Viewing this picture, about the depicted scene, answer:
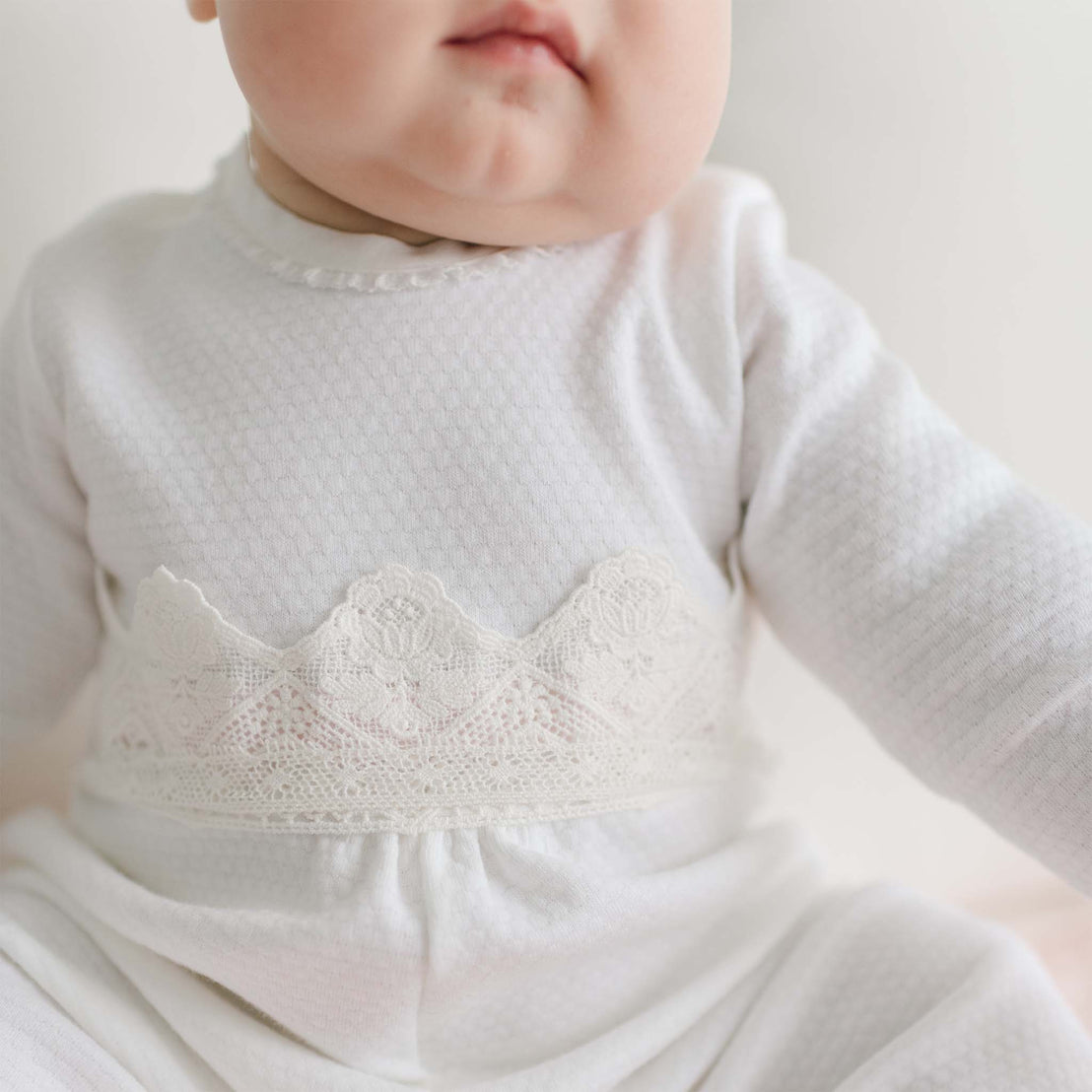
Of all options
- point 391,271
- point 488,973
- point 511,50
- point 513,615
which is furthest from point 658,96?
point 488,973

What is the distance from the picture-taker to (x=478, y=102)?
0.71 meters

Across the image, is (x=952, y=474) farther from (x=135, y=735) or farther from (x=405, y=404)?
(x=135, y=735)

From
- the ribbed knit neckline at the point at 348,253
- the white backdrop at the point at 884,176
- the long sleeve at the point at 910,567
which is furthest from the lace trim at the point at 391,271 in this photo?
the white backdrop at the point at 884,176

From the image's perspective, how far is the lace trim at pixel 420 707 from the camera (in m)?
0.76

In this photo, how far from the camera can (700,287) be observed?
84 cm

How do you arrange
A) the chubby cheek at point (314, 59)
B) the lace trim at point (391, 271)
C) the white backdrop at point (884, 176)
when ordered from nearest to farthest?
1. the chubby cheek at point (314, 59)
2. the lace trim at point (391, 271)
3. the white backdrop at point (884, 176)

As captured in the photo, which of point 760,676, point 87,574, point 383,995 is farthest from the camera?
point 760,676

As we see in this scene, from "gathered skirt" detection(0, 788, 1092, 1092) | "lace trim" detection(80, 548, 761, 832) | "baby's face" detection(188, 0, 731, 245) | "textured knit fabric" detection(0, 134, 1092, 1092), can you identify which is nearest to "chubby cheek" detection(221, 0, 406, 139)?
"baby's face" detection(188, 0, 731, 245)

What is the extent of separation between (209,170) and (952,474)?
68cm

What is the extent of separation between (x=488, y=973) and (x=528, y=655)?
18 centimetres

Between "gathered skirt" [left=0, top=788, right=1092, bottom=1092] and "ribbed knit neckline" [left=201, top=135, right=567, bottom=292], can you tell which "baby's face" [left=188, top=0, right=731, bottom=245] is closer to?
"ribbed knit neckline" [left=201, top=135, right=567, bottom=292]

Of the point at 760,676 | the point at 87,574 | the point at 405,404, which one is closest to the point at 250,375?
the point at 405,404

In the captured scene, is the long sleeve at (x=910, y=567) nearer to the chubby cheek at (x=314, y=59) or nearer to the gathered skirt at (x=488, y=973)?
the gathered skirt at (x=488, y=973)

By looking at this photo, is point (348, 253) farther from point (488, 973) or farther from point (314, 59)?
point (488, 973)
